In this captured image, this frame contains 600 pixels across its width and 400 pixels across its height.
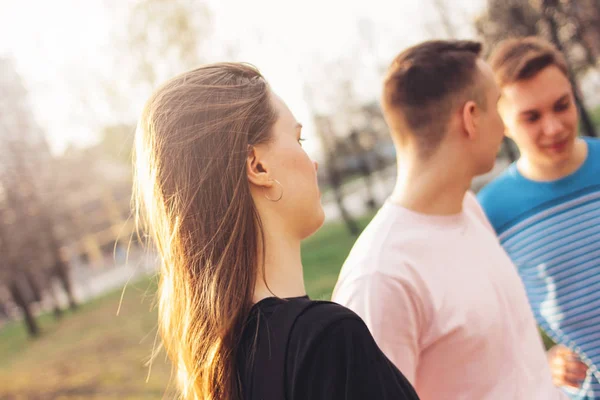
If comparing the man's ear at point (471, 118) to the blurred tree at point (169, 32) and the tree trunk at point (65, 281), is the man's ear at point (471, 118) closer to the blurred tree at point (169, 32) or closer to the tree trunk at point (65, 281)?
the blurred tree at point (169, 32)

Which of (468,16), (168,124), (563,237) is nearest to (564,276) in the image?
(563,237)

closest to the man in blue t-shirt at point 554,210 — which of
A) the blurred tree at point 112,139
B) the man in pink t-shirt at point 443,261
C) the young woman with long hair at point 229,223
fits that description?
the man in pink t-shirt at point 443,261

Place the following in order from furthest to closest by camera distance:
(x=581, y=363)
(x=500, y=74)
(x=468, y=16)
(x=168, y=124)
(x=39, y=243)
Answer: (x=39, y=243)
(x=468, y=16)
(x=500, y=74)
(x=581, y=363)
(x=168, y=124)

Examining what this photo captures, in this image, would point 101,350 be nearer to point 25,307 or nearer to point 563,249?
point 25,307

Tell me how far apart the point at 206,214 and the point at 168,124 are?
0.23 metres

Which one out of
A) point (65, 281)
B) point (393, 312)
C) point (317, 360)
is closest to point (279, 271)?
point (317, 360)

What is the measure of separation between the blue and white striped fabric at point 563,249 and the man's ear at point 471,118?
23.6 inches

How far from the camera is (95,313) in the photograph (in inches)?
733

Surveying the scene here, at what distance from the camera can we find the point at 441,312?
1.74 metres

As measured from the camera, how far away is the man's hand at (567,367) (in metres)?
2.34

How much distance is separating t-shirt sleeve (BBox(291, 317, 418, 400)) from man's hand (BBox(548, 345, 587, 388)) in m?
1.70

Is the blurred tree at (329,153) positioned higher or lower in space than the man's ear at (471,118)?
lower

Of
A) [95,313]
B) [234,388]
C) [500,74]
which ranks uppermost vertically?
[500,74]

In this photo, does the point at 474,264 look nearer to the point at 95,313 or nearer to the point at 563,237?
the point at 563,237
